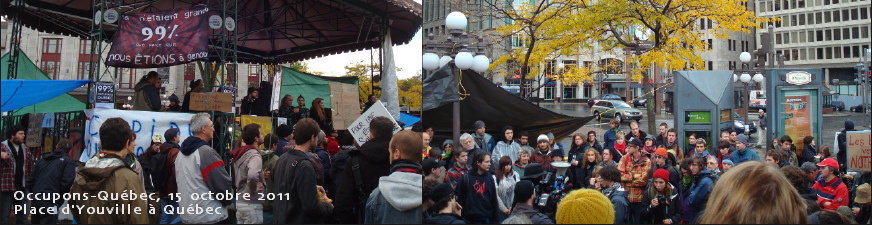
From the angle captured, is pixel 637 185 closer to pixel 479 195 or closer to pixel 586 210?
pixel 479 195

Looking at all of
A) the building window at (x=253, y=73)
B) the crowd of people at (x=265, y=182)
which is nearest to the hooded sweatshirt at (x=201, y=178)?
the crowd of people at (x=265, y=182)

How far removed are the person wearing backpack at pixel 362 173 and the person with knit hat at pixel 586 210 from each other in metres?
1.74

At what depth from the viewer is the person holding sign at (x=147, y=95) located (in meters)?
9.13

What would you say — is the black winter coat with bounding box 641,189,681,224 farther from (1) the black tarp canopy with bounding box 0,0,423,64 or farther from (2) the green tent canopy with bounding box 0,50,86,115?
(2) the green tent canopy with bounding box 0,50,86,115

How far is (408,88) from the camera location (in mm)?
5551

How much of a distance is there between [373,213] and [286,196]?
0.63 meters

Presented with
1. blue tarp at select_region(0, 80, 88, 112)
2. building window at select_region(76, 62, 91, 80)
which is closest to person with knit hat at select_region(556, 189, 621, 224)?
blue tarp at select_region(0, 80, 88, 112)

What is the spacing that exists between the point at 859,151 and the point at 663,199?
7.25 feet

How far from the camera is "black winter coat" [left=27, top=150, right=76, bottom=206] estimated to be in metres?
7.18

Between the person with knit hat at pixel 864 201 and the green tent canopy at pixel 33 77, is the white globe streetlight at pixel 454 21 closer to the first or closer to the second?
the person with knit hat at pixel 864 201

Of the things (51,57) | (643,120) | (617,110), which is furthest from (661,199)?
(51,57)

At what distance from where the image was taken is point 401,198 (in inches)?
158

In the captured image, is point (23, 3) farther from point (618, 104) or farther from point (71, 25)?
point (618, 104)

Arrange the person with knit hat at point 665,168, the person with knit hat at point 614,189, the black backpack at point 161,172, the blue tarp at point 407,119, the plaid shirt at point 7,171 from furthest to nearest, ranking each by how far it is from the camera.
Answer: the blue tarp at point 407,119
the person with knit hat at point 665,168
the plaid shirt at point 7,171
the black backpack at point 161,172
the person with knit hat at point 614,189
